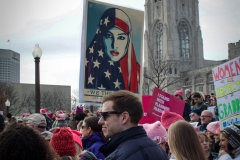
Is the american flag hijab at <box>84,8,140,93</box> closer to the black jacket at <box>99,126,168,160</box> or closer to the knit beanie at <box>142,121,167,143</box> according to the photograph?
the knit beanie at <box>142,121,167,143</box>

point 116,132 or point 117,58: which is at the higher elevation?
point 117,58

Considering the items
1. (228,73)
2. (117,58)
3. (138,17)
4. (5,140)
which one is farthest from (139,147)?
(138,17)

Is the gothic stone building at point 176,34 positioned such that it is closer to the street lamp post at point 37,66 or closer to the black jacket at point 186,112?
the street lamp post at point 37,66

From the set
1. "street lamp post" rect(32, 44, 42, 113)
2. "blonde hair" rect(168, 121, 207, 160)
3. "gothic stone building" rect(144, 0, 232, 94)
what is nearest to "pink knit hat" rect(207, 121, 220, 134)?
"blonde hair" rect(168, 121, 207, 160)

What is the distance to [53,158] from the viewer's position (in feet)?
6.70

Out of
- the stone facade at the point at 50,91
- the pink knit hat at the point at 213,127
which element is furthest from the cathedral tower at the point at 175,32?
the pink knit hat at the point at 213,127

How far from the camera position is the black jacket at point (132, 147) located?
277 centimetres

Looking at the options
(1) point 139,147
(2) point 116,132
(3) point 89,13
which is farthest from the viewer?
(3) point 89,13

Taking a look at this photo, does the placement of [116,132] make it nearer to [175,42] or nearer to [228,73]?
[228,73]

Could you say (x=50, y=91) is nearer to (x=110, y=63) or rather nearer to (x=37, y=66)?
(x=37, y=66)

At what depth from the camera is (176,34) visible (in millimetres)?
86688

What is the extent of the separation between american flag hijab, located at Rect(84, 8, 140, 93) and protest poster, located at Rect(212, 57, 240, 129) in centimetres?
224

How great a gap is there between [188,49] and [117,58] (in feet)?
282

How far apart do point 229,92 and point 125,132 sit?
2.77m
